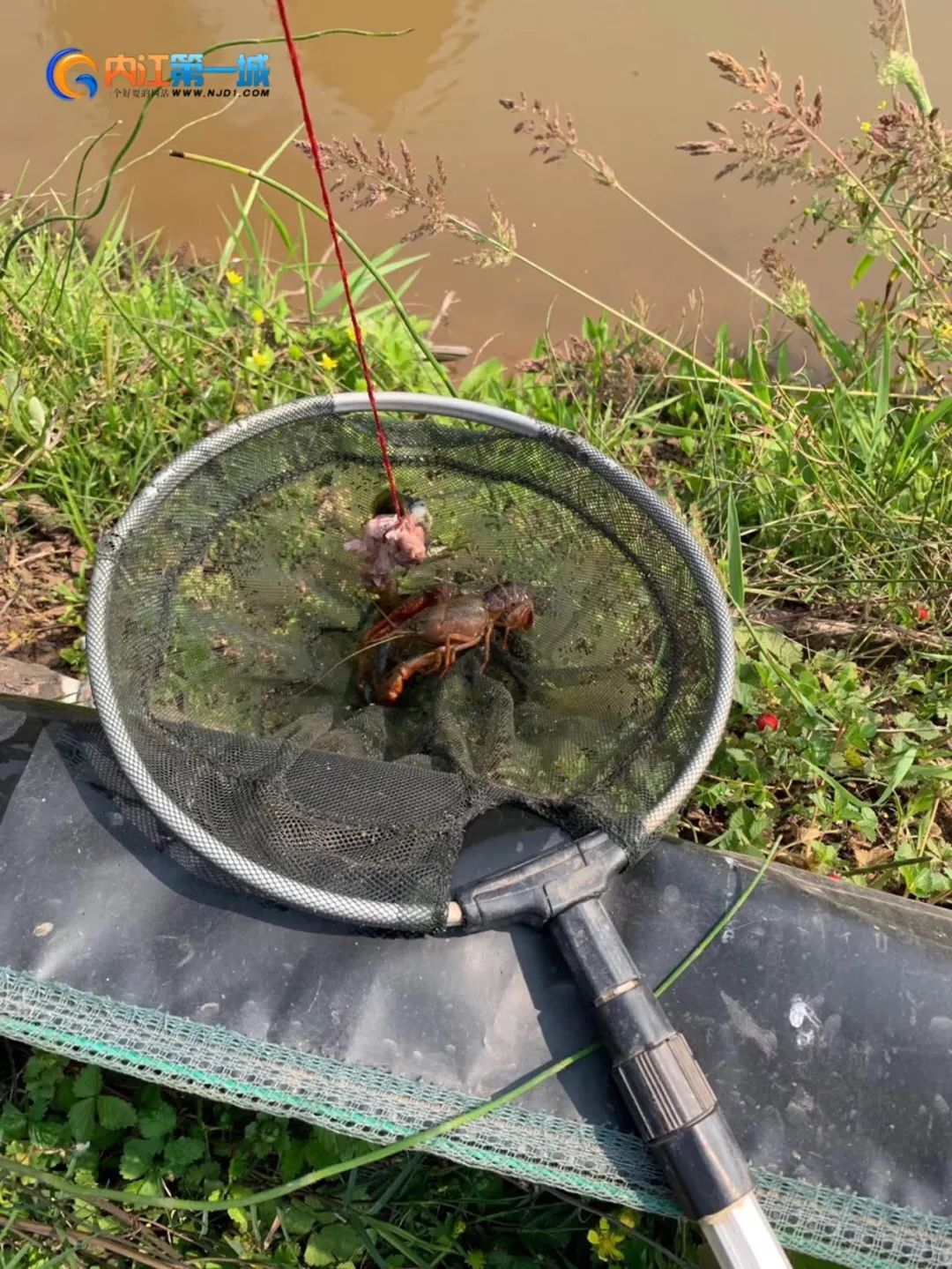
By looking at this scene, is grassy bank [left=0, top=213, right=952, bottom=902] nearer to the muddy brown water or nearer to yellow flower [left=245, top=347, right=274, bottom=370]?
yellow flower [left=245, top=347, right=274, bottom=370]

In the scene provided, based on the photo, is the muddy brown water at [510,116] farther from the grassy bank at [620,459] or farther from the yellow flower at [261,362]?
the yellow flower at [261,362]

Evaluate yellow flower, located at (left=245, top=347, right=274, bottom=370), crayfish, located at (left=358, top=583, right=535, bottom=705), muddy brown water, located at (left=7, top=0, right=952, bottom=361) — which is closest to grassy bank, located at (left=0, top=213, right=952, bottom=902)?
yellow flower, located at (left=245, top=347, right=274, bottom=370)

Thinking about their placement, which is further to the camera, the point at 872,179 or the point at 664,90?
the point at 664,90

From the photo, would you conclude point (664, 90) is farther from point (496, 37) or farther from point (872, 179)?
point (872, 179)

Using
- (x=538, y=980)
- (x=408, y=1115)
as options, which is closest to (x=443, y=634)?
(x=538, y=980)

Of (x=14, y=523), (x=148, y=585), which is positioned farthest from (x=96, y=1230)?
(x=14, y=523)
